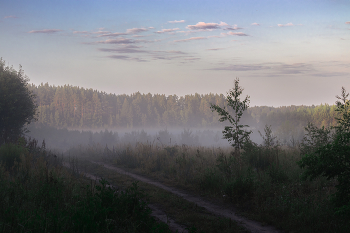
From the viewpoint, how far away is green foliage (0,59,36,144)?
17656 mm

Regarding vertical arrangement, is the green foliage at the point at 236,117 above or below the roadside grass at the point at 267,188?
above

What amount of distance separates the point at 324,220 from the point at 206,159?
8322 mm

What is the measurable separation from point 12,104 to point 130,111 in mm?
70706

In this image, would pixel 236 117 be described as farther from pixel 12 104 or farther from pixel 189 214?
pixel 12 104

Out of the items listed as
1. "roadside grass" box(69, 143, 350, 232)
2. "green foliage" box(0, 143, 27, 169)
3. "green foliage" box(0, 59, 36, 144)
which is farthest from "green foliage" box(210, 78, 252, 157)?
"green foliage" box(0, 59, 36, 144)

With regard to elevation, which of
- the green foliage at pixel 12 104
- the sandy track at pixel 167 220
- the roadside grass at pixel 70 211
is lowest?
the sandy track at pixel 167 220

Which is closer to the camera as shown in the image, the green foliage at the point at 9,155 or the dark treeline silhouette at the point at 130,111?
the green foliage at the point at 9,155

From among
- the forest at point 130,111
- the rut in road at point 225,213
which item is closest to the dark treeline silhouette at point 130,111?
the forest at point 130,111

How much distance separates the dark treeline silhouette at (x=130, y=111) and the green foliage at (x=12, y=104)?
5176 centimetres

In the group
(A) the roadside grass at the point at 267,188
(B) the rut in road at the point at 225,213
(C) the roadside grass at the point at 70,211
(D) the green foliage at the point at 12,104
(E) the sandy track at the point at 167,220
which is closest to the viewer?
(C) the roadside grass at the point at 70,211

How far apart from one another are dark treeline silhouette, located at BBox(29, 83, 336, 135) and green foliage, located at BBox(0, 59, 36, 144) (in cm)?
5176

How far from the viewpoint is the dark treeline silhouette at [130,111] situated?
70688mm

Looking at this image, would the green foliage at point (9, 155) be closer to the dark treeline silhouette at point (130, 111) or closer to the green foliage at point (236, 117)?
the green foliage at point (236, 117)

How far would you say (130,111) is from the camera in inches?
3487
